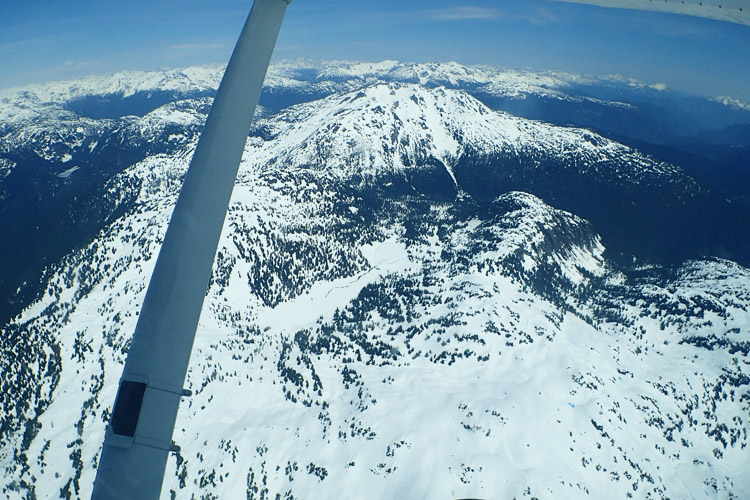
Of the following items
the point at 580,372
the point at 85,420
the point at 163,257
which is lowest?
the point at 85,420

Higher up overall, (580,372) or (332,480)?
(580,372)

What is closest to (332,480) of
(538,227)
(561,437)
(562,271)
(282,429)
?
(282,429)

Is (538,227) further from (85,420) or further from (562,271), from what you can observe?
(85,420)

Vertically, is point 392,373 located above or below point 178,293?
below

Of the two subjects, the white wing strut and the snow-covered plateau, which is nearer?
the white wing strut

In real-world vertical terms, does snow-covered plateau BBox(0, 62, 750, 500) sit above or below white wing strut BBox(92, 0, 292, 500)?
below

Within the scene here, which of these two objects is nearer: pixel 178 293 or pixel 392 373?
pixel 178 293

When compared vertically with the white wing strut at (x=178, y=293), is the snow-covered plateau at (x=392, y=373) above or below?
below

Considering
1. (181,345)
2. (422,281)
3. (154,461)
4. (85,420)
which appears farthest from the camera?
(422,281)
